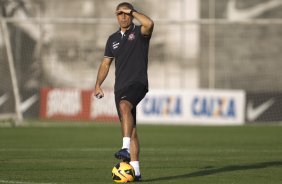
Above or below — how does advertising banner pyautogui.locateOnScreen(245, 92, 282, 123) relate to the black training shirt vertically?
below

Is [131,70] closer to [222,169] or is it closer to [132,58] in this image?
[132,58]

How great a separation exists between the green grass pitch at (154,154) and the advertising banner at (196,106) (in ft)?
6.87

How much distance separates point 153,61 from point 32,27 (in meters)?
6.31

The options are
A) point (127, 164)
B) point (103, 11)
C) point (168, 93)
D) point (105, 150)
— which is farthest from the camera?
point (103, 11)

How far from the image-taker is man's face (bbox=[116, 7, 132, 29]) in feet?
39.9

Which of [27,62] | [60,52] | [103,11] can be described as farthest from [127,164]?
[103,11]

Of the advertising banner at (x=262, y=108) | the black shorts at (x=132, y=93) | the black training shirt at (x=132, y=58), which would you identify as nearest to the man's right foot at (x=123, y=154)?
the black shorts at (x=132, y=93)

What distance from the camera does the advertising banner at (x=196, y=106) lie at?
31.6 metres

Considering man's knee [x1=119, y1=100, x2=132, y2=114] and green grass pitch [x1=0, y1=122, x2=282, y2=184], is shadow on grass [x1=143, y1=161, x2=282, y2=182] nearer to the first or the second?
green grass pitch [x1=0, y1=122, x2=282, y2=184]

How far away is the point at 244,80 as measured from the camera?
1741 inches

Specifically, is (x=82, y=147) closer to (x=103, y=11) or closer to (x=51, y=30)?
(x=51, y=30)

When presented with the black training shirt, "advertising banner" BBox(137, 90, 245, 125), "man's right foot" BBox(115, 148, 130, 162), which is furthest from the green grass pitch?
"advertising banner" BBox(137, 90, 245, 125)

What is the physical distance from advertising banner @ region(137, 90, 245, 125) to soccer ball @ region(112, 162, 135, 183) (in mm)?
19170

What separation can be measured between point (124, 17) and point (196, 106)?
1942 centimetres
